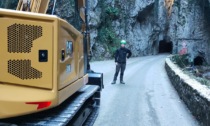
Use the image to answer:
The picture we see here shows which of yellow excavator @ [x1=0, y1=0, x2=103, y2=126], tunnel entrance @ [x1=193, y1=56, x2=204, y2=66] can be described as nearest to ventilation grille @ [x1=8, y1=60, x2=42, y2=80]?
yellow excavator @ [x1=0, y1=0, x2=103, y2=126]

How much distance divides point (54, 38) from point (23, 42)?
0.35 meters

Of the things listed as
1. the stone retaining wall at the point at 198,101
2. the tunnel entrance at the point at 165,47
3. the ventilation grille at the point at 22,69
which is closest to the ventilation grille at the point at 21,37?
the ventilation grille at the point at 22,69

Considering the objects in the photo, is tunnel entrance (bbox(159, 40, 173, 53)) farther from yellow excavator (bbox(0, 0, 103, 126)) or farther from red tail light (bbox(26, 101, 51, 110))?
red tail light (bbox(26, 101, 51, 110))

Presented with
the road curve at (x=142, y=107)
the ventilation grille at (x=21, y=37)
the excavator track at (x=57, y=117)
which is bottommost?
the road curve at (x=142, y=107)

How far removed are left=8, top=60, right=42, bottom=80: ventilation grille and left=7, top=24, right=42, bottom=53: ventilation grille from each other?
12 centimetres

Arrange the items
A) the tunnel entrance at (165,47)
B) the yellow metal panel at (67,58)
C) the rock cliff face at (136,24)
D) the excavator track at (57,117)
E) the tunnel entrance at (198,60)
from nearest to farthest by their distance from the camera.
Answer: the excavator track at (57,117) → the yellow metal panel at (67,58) → the rock cliff face at (136,24) → the tunnel entrance at (198,60) → the tunnel entrance at (165,47)

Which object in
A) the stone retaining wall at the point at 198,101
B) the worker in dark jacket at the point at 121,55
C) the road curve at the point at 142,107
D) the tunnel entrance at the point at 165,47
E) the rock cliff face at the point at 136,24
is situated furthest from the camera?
the tunnel entrance at the point at 165,47

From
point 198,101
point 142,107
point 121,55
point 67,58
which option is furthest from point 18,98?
point 121,55

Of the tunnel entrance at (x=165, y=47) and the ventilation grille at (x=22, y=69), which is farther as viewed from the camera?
the tunnel entrance at (x=165, y=47)

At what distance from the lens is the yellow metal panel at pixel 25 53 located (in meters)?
3.62

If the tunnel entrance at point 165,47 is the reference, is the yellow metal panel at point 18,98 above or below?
below

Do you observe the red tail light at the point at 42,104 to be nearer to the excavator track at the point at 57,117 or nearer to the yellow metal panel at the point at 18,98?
the yellow metal panel at the point at 18,98

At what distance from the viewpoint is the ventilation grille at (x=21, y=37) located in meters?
3.65

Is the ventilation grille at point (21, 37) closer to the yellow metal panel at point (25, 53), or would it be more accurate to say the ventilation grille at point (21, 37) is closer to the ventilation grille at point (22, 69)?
the yellow metal panel at point (25, 53)
